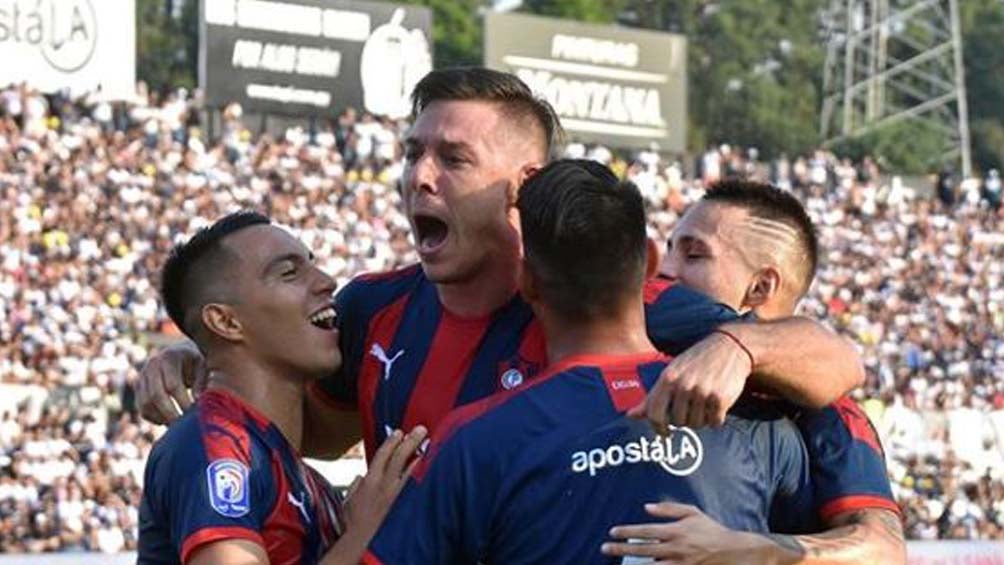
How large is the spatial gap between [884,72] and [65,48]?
31.6m

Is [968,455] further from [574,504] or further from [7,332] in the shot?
[574,504]

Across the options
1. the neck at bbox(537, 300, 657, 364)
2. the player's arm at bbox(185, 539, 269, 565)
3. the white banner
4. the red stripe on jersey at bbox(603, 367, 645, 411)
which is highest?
the neck at bbox(537, 300, 657, 364)

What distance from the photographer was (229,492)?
4.36 m

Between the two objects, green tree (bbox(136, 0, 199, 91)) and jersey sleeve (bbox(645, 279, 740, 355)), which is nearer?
jersey sleeve (bbox(645, 279, 740, 355))

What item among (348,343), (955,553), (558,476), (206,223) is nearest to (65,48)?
(206,223)

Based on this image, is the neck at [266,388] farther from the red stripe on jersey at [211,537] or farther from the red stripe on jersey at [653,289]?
the red stripe on jersey at [653,289]

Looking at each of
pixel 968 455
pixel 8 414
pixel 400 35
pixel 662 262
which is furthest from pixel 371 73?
pixel 662 262

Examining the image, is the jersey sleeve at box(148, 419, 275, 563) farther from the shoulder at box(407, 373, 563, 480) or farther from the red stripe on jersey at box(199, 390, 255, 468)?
the shoulder at box(407, 373, 563, 480)

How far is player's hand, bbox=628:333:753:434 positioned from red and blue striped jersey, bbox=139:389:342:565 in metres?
0.98

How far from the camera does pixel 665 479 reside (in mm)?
3838

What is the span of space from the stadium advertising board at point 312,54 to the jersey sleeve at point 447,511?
2602cm

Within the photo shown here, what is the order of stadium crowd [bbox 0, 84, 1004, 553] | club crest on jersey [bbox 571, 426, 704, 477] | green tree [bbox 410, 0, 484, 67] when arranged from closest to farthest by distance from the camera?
club crest on jersey [bbox 571, 426, 704, 477] < stadium crowd [bbox 0, 84, 1004, 553] < green tree [bbox 410, 0, 484, 67]

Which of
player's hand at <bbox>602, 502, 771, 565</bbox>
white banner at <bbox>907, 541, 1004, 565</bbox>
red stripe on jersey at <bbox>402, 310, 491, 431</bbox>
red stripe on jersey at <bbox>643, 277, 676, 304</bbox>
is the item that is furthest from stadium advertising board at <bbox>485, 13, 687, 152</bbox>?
player's hand at <bbox>602, 502, 771, 565</bbox>

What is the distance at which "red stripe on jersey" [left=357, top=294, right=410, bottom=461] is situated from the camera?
16.0 feet
